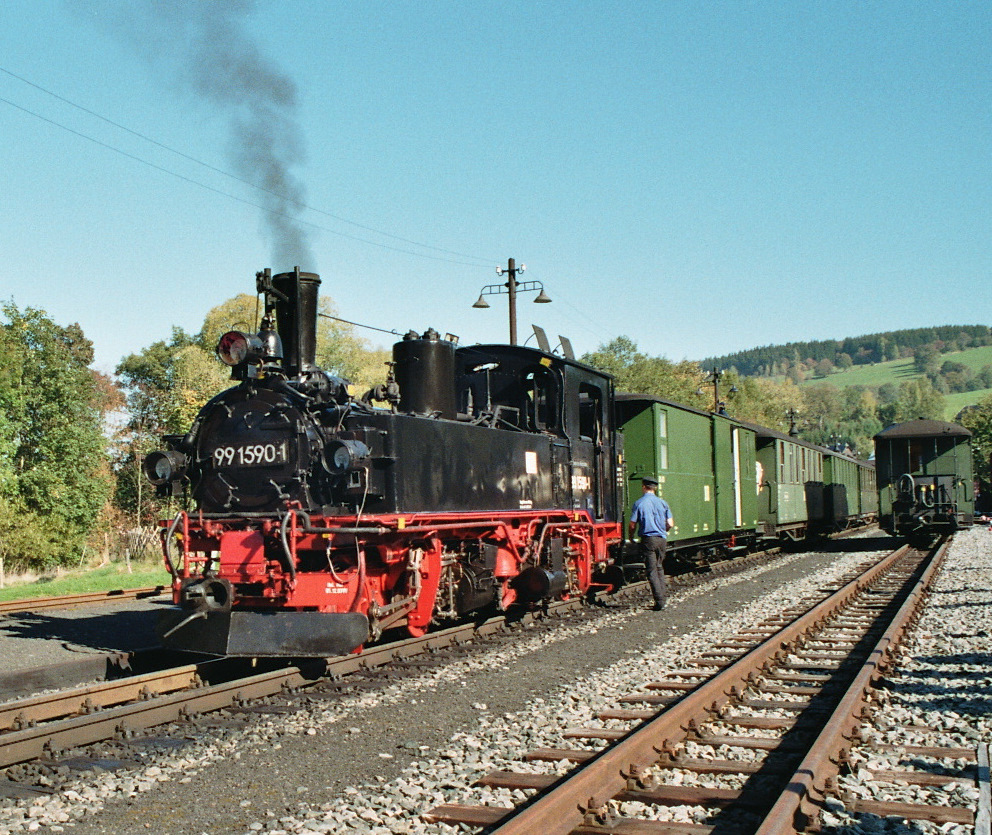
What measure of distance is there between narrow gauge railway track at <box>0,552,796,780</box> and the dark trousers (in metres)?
3.41

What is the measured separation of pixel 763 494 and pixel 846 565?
4.19 m

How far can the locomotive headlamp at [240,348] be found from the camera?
768 cm

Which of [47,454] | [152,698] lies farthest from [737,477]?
[47,454]

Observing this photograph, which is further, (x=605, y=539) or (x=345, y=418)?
(x=605, y=539)

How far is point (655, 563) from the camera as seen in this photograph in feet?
37.4

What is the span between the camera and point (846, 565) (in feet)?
59.8

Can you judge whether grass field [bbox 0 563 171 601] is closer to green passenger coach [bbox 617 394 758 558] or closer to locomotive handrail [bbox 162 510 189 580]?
green passenger coach [bbox 617 394 758 558]

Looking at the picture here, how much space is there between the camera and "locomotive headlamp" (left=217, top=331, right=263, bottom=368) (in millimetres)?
7680

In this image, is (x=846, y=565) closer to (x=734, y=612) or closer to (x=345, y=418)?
(x=734, y=612)

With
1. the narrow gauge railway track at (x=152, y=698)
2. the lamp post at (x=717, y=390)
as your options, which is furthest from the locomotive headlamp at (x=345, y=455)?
the lamp post at (x=717, y=390)

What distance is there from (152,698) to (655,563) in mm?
6547

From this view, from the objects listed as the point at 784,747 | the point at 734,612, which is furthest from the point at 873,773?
the point at 734,612

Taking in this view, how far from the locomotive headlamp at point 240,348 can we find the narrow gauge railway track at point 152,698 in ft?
8.01

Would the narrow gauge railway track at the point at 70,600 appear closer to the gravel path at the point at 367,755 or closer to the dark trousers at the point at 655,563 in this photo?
the dark trousers at the point at 655,563
